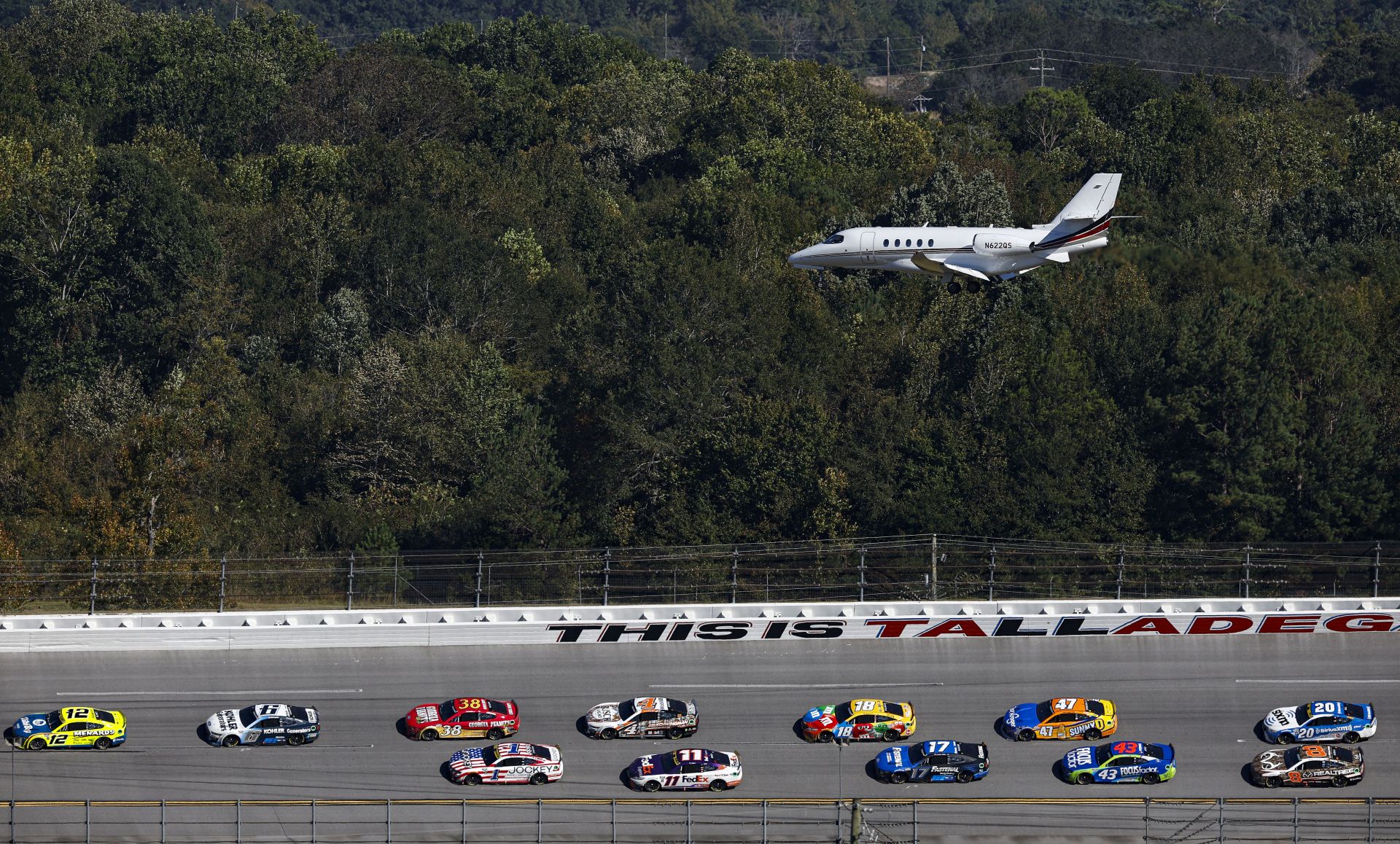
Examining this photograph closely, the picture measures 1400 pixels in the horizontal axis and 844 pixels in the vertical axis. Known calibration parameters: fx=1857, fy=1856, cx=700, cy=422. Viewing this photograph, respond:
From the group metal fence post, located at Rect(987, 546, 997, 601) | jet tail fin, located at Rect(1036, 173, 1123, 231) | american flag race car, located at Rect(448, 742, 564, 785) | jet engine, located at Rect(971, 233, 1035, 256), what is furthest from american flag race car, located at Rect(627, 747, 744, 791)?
jet tail fin, located at Rect(1036, 173, 1123, 231)

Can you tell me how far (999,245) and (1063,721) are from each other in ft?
88.1

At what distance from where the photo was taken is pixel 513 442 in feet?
225

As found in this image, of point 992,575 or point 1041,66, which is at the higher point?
point 1041,66

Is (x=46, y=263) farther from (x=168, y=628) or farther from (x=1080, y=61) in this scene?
(x=1080, y=61)

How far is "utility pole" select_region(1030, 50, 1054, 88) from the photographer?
539 ft

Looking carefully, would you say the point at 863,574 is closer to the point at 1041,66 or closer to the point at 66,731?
the point at 66,731

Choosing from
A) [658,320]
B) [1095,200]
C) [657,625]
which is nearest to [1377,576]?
[657,625]

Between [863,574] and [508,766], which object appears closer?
[508,766]

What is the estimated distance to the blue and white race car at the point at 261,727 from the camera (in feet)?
145

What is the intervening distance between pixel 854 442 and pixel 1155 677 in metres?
20.7

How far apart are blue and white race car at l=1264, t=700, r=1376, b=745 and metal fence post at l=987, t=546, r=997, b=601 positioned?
29.9ft

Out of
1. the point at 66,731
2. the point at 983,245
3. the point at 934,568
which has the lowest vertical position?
the point at 66,731

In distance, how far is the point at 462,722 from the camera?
4441 cm

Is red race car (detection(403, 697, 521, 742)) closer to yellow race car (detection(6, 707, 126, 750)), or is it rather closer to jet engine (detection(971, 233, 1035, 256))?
yellow race car (detection(6, 707, 126, 750))
